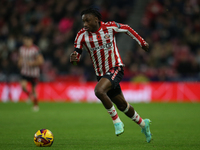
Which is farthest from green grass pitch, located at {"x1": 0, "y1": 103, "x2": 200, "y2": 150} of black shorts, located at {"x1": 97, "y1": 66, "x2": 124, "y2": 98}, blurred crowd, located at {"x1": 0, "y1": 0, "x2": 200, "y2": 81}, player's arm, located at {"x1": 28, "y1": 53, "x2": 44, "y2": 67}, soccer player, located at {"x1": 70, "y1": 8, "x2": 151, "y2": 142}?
Result: blurred crowd, located at {"x1": 0, "y1": 0, "x2": 200, "y2": 81}

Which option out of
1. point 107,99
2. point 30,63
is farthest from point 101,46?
point 30,63

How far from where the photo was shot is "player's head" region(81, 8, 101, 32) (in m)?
5.99

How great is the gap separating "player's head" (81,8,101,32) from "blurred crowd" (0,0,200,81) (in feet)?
35.9

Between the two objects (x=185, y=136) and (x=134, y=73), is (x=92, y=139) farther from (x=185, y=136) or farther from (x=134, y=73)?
(x=134, y=73)

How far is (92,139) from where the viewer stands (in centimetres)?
630

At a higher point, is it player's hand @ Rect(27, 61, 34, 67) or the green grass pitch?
player's hand @ Rect(27, 61, 34, 67)

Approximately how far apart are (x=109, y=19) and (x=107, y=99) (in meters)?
14.1

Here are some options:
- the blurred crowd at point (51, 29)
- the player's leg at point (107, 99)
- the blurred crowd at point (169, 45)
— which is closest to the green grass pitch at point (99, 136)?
the player's leg at point (107, 99)

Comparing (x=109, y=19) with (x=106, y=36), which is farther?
(x=109, y=19)

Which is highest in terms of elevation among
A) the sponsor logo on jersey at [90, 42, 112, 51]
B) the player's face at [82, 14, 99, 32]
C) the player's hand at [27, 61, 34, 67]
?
the player's face at [82, 14, 99, 32]

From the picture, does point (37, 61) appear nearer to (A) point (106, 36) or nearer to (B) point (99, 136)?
(B) point (99, 136)

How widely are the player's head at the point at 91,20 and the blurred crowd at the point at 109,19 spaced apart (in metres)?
10.9

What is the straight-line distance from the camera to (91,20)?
600 cm

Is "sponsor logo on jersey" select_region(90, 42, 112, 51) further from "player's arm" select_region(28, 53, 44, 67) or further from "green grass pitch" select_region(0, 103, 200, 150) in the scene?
"player's arm" select_region(28, 53, 44, 67)
